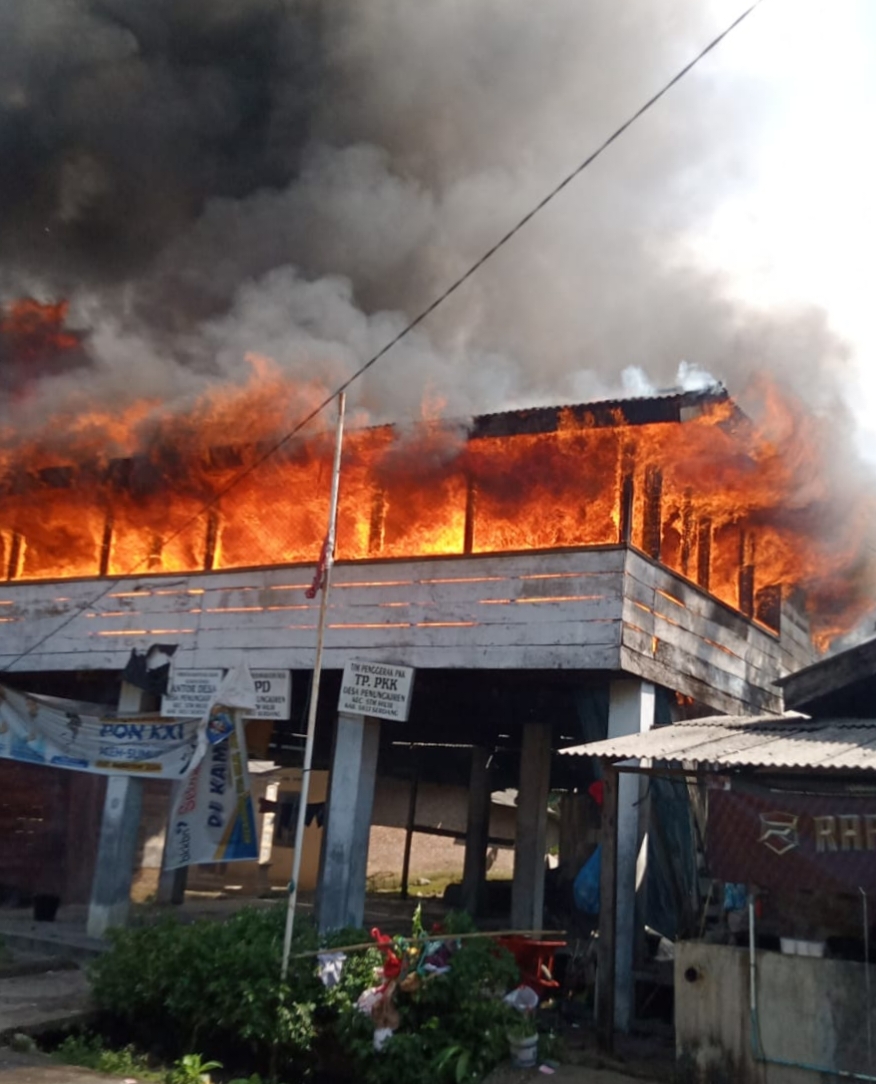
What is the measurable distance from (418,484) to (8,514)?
9159mm

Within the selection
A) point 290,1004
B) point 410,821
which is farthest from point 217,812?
point 410,821

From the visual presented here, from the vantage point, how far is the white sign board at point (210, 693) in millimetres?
13227

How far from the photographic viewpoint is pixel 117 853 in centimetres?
1453

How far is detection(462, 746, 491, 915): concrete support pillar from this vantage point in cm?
1997

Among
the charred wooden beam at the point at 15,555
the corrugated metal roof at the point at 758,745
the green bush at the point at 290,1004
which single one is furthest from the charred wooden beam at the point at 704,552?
the charred wooden beam at the point at 15,555

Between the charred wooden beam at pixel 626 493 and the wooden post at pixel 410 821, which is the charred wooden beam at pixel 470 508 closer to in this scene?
the charred wooden beam at pixel 626 493

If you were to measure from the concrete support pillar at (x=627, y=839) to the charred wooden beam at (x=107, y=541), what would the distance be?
30.4 ft

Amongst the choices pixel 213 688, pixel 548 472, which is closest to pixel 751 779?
pixel 548 472

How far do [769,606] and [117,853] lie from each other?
11.3 m

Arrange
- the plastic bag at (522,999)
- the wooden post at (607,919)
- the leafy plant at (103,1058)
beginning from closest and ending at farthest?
the leafy plant at (103,1058) → the plastic bag at (522,999) → the wooden post at (607,919)

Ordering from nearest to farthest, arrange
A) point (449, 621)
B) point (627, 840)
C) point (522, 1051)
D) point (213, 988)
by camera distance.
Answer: point (522, 1051) → point (213, 988) → point (627, 840) → point (449, 621)

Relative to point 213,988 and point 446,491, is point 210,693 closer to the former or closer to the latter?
point 446,491

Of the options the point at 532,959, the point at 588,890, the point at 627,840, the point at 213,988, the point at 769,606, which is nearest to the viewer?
the point at 213,988

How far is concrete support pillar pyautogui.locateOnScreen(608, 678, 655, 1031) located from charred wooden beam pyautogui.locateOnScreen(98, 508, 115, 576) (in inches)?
365
